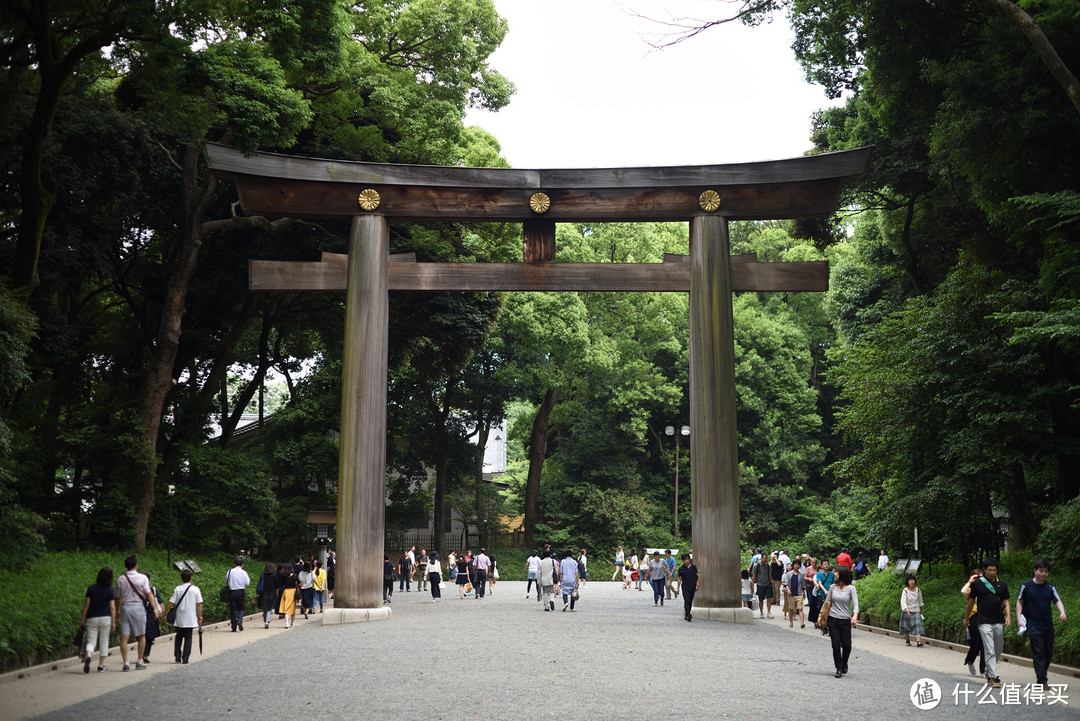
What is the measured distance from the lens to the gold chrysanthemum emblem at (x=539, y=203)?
19391 millimetres

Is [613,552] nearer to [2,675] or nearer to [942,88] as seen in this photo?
[942,88]

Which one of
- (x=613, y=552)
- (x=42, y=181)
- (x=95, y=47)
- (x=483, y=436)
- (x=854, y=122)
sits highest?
(x=854, y=122)

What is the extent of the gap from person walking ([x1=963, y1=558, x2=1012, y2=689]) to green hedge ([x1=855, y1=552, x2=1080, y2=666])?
80cm

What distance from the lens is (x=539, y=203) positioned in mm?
19391

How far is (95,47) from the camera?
627 inches

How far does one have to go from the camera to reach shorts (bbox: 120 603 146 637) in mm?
12383

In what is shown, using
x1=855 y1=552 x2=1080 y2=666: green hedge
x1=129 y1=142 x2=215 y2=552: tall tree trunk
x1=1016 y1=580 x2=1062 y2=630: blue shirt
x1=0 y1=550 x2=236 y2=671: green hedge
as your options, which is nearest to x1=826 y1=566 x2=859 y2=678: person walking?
x1=1016 y1=580 x2=1062 y2=630: blue shirt

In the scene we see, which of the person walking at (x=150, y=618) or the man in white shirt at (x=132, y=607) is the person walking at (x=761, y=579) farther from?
the man in white shirt at (x=132, y=607)

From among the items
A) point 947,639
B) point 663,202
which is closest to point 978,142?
point 663,202

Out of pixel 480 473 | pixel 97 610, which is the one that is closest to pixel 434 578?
pixel 97 610

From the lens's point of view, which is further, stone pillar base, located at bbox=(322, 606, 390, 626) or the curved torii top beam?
the curved torii top beam

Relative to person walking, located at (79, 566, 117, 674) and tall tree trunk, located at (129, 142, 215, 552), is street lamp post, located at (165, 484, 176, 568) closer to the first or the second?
tall tree trunk, located at (129, 142, 215, 552)

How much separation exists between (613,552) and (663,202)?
91.9 feet

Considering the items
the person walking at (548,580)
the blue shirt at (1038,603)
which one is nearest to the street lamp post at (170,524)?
the person walking at (548,580)
